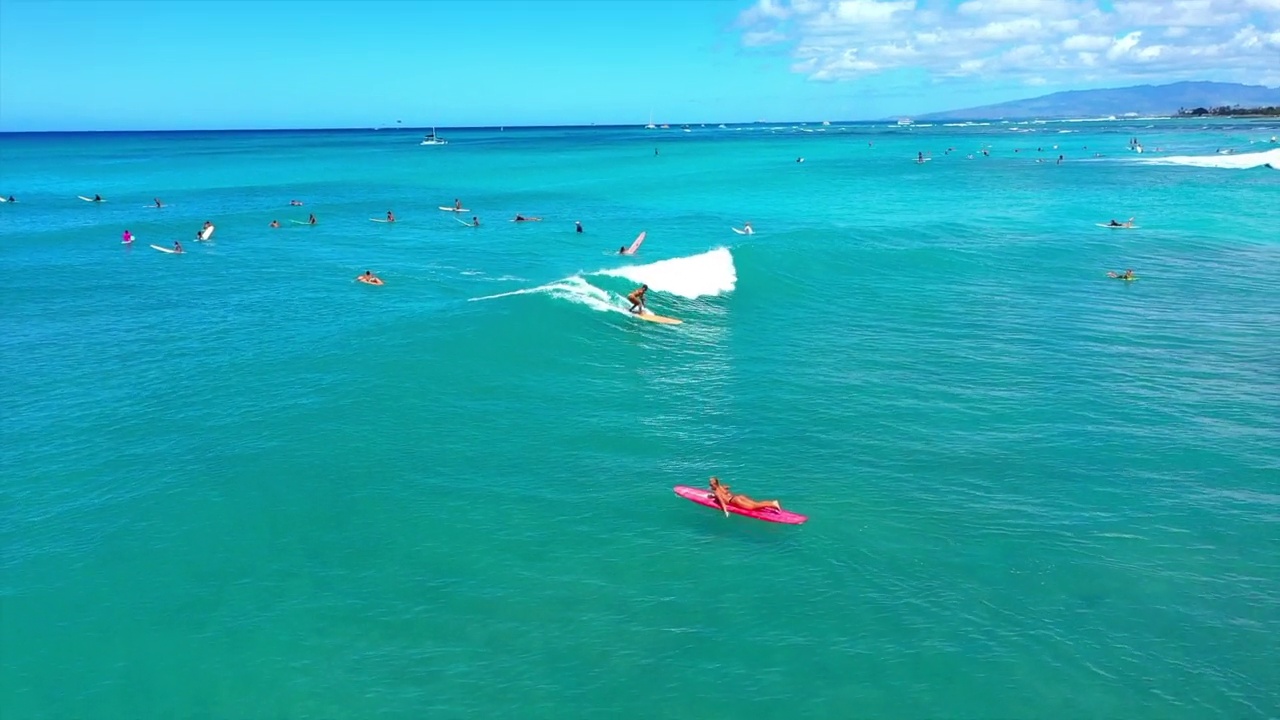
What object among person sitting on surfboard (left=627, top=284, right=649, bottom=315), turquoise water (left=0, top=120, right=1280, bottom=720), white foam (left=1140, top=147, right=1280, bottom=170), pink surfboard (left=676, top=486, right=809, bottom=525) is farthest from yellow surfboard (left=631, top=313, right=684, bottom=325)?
white foam (left=1140, top=147, right=1280, bottom=170)

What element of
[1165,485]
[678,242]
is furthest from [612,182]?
[1165,485]

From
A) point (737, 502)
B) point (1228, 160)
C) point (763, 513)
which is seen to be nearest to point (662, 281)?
point (737, 502)

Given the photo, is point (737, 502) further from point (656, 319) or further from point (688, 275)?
point (688, 275)

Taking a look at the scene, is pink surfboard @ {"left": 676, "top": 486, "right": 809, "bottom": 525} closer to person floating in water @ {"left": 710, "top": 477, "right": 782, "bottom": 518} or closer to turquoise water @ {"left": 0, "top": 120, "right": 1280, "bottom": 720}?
person floating in water @ {"left": 710, "top": 477, "right": 782, "bottom": 518}

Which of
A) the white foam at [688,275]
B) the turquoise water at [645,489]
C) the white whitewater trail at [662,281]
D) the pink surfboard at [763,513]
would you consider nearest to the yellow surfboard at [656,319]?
the turquoise water at [645,489]

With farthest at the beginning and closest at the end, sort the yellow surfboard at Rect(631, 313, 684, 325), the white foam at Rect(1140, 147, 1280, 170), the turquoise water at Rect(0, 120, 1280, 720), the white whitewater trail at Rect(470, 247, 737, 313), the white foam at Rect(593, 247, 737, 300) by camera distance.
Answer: the white foam at Rect(1140, 147, 1280, 170), the white foam at Rect(593, 247, 737, 300), the white whitewater trail at Rect(470, 247, 737, 313), the yellow surfboard at Rect(631, 313, 684, 325), the turquoise water at Rect(0, 120, 1280, 720)

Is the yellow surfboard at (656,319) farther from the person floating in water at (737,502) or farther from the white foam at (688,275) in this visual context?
the person floating in water at (737,502)
